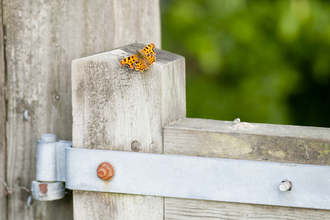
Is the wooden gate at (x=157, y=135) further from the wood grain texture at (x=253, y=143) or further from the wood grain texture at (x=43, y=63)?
the wood grain texture at (x=43, y=63)

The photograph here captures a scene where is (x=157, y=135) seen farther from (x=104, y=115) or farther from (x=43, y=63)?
(x=43, y=63)

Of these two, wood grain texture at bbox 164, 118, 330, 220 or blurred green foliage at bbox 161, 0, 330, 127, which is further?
blurred green foliage at bbox 161, 0, 330, 127

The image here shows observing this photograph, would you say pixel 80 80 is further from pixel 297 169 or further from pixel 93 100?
pixel 297 169

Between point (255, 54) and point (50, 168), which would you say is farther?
point (255, 54)

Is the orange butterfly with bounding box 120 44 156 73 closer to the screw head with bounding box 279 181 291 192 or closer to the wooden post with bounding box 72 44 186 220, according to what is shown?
the wooden post with bounding box 72 44 186 220

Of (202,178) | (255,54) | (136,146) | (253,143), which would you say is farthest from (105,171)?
(255,54)

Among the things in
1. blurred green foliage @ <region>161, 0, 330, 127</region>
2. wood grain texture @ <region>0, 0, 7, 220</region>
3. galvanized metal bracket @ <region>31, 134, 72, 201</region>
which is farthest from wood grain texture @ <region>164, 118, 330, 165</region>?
blurred green foliage @ <region>161, 0, 330, 127</region>

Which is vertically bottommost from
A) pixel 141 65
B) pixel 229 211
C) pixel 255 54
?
pixel 229 211
